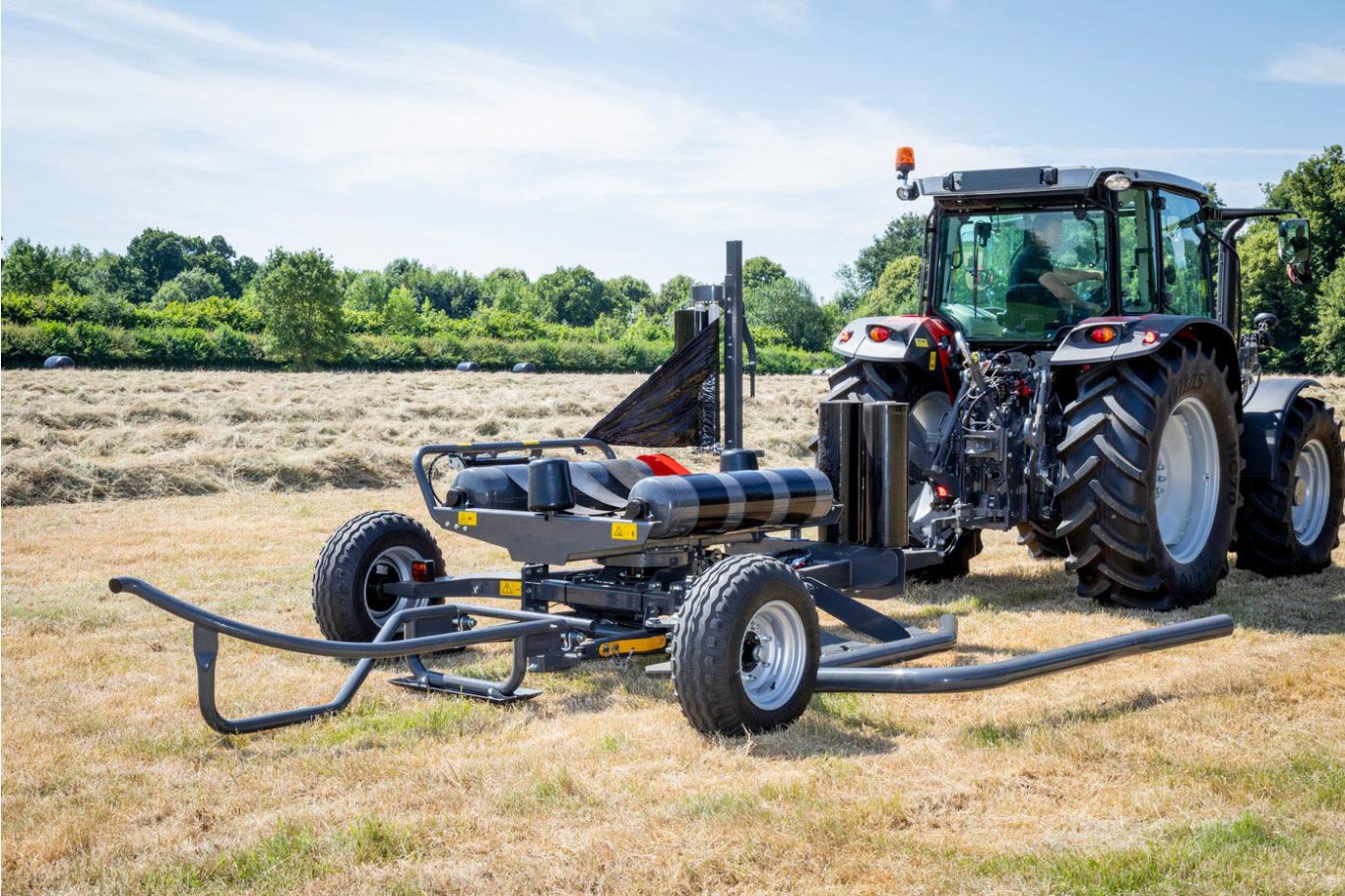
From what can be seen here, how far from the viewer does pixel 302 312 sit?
46344mm

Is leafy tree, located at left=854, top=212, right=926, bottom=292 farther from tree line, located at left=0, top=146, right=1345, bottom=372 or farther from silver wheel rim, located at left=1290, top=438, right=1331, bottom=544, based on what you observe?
silver wheel rim, located at left=1290, top=438, right=1331, bottom=544

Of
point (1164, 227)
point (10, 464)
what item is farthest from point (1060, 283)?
point (10, 464)

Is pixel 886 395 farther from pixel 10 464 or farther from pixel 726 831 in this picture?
pixel 10 464

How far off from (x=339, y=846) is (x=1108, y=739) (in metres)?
2.51

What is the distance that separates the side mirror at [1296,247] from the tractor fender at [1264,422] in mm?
678

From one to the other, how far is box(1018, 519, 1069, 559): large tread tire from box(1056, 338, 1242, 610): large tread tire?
0.78 feet

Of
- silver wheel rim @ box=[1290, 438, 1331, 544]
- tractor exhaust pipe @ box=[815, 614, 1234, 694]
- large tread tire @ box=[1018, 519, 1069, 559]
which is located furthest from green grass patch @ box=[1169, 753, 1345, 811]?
silver wheel rim @ box=[1290, 438, 1331, 544]

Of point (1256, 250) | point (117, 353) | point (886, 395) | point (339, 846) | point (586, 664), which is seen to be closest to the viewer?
point (339, 846)

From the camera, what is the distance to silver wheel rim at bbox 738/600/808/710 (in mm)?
4465

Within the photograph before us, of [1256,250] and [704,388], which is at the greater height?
[1256,250]

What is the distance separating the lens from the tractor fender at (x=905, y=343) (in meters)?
7.23

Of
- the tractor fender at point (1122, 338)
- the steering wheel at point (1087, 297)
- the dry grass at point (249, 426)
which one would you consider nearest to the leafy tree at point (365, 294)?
the dry grass at point (249, 426)

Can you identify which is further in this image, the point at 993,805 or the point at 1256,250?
the point at 1256,250

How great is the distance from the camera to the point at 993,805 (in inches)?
144
